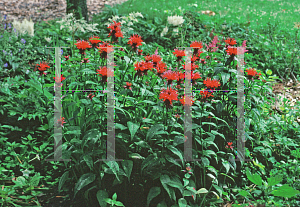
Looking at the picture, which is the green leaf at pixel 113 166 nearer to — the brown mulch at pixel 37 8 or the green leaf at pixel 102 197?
the green leaf at pixel 102 197

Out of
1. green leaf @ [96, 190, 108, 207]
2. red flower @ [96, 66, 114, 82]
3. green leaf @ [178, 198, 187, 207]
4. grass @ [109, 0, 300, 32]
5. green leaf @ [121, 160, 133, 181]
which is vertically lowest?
green leaf @ [178, 198, 187, 207]

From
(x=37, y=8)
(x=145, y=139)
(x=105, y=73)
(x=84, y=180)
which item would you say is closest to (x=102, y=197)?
(x=84, y=180)

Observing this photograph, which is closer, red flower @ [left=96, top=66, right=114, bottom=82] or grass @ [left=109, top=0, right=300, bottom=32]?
red flower @ [left=96, top=66, right=114, bottom=82]

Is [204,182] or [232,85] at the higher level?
[232,85]

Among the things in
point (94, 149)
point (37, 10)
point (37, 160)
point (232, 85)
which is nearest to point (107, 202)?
point (94, 149)

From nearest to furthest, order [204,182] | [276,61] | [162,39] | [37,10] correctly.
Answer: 1. [204,182]
2. [276,61]
3. [162,39]
4. [37,10]

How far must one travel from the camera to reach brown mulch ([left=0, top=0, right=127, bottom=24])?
8188mm

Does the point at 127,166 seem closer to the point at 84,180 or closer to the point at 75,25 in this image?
the point at 84,180

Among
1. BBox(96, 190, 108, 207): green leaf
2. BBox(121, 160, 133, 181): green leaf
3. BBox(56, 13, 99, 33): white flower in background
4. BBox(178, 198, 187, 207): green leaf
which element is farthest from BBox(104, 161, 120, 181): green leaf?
BBox(56, 13, 99, 33): white flower in background

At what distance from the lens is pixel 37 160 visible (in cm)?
254

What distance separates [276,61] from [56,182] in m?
4.16

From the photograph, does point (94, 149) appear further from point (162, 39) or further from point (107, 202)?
point (162, 39)

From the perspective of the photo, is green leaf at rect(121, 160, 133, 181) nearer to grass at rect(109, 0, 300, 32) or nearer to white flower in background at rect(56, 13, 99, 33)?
white flower in background at rect(56, 13, 99, 33)

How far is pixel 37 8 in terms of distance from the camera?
910 cm
